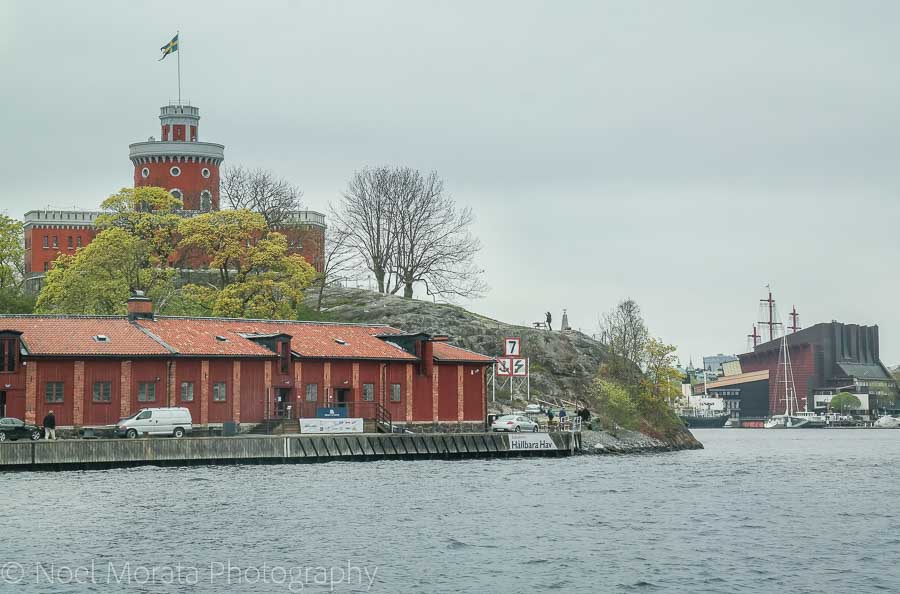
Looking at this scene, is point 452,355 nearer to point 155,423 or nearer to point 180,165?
point 155,423

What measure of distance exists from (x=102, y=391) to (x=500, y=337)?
4693 cm

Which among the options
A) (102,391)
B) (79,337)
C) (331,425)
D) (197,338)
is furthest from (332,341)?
(79,337)

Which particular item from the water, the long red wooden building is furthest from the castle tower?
the water

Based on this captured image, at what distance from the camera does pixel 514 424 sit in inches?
3314

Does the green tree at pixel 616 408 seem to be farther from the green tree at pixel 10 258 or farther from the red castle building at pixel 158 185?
the green tree at pixel 10 258

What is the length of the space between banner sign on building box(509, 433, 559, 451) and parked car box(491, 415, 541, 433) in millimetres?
3745

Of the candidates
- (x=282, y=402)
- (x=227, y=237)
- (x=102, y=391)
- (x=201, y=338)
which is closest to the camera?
(x=102, y=391)

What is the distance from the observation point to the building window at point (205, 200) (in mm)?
125250

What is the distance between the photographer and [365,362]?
3204 inches

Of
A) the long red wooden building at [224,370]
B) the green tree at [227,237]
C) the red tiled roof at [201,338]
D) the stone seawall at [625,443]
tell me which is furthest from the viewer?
the green tree at [227,237]

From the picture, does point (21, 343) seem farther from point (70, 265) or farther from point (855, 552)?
point (855, 552)

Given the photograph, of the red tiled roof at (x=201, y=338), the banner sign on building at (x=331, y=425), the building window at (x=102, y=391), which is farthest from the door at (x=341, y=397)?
the building window at (x=102, y=391)


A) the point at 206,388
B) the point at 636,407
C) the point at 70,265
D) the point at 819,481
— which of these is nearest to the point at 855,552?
the point at 819,481

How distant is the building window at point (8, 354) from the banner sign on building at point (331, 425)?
15391 millimetres
